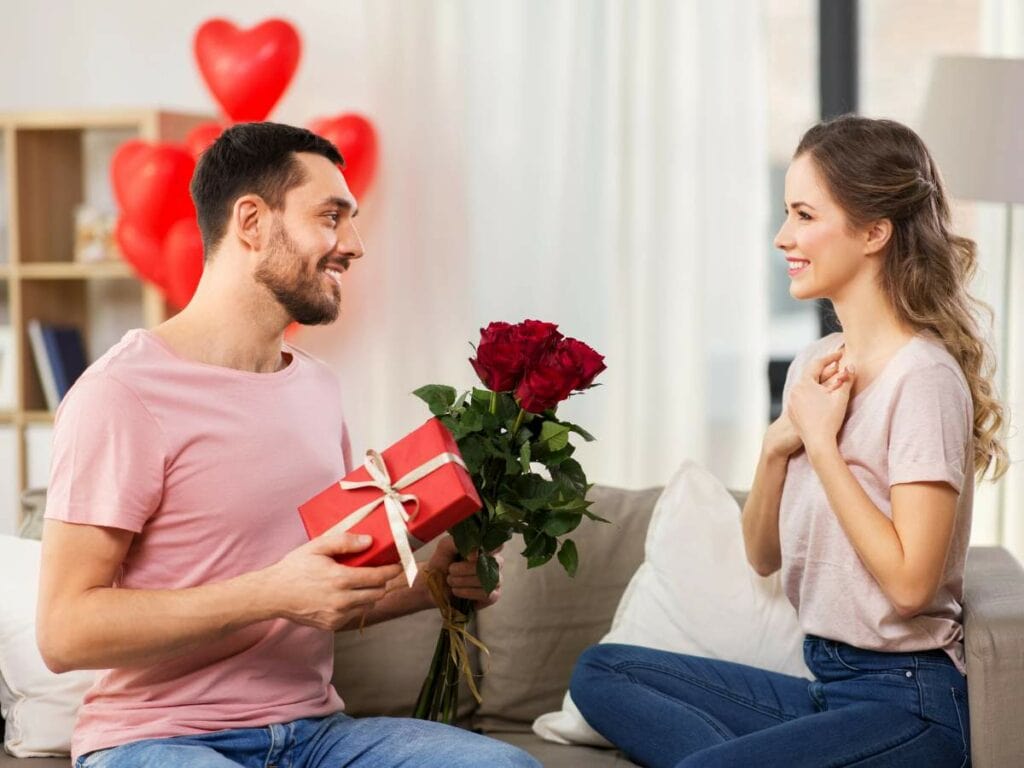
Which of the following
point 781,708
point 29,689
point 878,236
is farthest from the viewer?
point 29,689

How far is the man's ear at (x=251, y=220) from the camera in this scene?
6.12 ft

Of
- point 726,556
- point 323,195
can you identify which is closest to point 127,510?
point 323,195

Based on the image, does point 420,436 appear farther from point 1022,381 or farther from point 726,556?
point 1022,381

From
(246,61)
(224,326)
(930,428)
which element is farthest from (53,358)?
(930,428)

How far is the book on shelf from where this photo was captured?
357cm

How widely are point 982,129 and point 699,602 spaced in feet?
3.91

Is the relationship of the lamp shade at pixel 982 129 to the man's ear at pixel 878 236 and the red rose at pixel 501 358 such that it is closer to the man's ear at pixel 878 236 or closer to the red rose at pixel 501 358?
the man's ear at pixel 878 236

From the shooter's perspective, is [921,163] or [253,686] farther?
[921,163]

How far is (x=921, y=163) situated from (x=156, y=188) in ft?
6.61

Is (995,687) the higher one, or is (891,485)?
(891,485)

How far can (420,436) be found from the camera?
164cm

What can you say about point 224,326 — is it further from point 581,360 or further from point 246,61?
point 246,61

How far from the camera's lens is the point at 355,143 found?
349 cm

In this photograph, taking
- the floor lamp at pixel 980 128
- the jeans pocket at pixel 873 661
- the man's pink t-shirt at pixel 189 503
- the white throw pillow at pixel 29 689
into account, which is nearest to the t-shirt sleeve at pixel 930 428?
the jeans pocket at pixel 873 661
